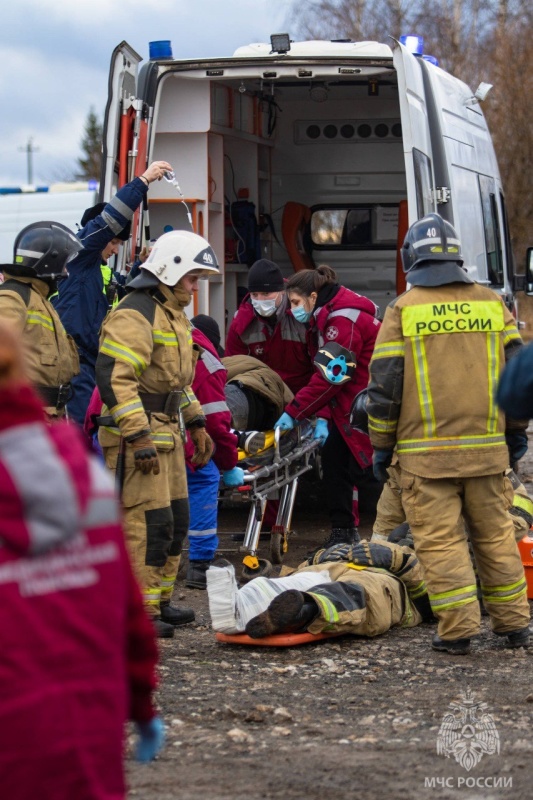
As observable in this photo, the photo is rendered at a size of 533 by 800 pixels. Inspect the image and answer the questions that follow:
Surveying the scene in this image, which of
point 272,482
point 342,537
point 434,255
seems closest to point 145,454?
point 434,255

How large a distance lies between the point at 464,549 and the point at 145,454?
136 cm

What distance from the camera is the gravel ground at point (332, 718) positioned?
11.8 ft

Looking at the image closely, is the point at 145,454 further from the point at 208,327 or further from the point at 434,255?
the point at 208,327

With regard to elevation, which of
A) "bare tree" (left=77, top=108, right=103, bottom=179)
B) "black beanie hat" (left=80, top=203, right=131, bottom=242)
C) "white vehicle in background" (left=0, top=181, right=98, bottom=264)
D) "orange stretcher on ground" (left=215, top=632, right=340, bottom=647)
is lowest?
"orange stretcher on ground" (left=215, top=632, right=340, bottom=647)

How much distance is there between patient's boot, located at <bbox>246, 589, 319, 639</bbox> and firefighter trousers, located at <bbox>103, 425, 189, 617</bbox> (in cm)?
48

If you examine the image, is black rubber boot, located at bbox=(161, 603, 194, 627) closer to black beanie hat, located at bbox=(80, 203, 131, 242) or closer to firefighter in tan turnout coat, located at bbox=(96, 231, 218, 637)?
firefighter in tan turnout coat, located at bbox=(96, 231, 218, 637)

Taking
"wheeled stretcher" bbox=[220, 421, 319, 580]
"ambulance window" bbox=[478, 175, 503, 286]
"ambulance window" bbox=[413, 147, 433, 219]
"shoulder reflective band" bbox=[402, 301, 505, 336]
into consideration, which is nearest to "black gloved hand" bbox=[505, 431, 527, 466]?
"shoulder reflective band" bbox=[402, 301, 505, 336]

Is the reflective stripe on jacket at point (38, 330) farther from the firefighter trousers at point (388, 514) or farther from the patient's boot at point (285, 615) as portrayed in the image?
the firefighter trousers at point (388, 514)

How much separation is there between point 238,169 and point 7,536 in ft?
27.5

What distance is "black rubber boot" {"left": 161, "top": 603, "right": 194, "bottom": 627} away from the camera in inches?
230

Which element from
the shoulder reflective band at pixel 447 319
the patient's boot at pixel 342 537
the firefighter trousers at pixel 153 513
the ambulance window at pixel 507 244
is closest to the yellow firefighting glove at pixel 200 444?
the firefighter trousers at pixel 153 513

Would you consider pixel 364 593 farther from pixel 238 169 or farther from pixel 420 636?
pixel 238 169

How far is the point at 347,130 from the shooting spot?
1068 cm

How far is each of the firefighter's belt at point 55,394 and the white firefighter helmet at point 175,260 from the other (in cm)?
83
